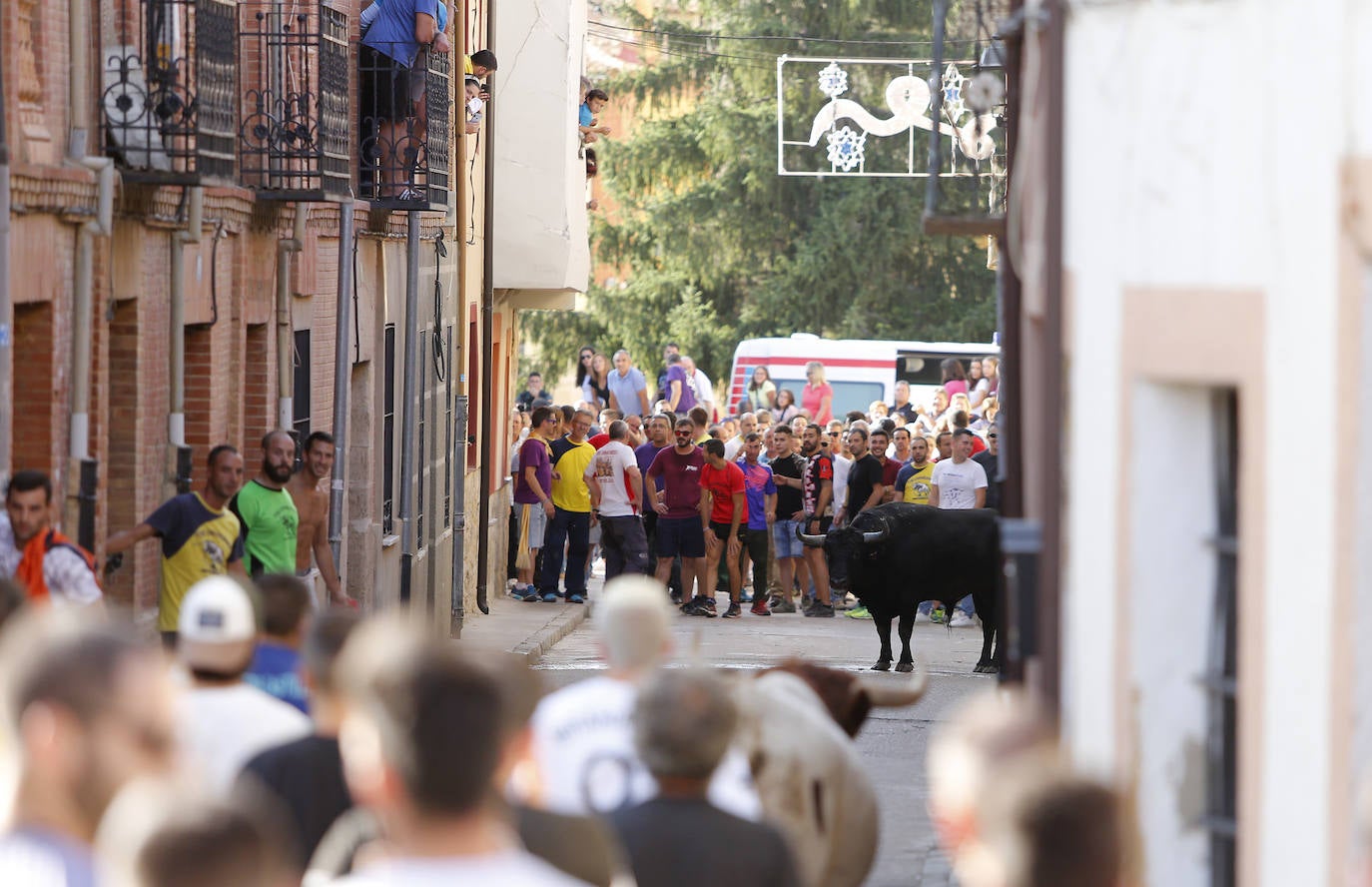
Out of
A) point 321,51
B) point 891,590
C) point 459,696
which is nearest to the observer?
point 459,696

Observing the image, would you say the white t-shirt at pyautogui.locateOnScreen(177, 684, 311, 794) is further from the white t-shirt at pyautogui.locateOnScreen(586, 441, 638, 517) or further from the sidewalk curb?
the white t-shirt at pyautogui.locateOnScreen(586, 441, 638, 517)

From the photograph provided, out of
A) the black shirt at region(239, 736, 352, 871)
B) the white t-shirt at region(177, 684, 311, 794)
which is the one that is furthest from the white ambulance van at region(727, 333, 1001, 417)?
the black shirt at region(239, 736, 352, 871)

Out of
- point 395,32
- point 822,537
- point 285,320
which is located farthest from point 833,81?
point 285,320

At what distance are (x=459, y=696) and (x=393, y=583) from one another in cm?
1755

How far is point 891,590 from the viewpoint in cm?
1967

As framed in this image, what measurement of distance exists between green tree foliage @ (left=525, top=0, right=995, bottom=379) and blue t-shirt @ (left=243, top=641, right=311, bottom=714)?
136 ft

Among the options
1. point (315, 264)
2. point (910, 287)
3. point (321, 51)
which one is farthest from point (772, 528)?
point (910, 287)

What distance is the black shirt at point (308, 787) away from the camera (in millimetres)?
5832

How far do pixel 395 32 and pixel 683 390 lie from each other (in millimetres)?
14251

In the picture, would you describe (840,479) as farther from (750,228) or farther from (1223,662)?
(750,228)

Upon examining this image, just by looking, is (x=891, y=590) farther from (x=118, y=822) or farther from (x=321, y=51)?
(x=118, y=822)

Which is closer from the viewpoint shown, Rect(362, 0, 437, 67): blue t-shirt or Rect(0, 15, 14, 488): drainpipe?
Rect(0, 15, 14, 488): drainpipe

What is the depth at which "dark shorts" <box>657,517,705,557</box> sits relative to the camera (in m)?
23.8

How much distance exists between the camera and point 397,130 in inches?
786
